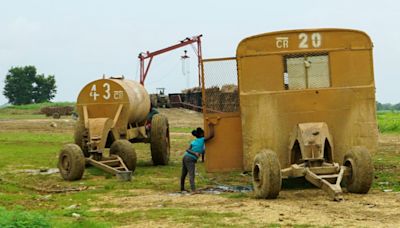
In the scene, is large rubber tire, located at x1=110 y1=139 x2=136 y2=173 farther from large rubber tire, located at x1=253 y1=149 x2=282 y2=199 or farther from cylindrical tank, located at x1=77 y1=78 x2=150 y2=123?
large rubber tire, located at x1=253 y1=149 x2=282 y2=199

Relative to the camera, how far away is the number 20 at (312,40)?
1294 centimetres

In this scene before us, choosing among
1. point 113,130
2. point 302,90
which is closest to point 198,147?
point 302,90

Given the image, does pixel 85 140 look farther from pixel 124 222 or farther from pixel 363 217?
pixel 363 217

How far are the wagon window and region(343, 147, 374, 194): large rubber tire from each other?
1.76 meters

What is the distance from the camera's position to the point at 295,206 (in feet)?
34.3

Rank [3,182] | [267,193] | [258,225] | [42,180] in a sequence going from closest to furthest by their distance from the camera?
[258,225]
[267,193]
[3,182]
[42,180]

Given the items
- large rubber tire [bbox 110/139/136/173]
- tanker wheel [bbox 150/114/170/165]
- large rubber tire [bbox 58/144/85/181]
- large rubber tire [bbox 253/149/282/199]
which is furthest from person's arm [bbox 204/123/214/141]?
tanker wheel [bbox 150/114/170/165]

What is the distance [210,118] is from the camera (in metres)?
13.3

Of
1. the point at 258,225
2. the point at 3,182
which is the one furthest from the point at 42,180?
the point at 258,225

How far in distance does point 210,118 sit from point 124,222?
14.0 ft

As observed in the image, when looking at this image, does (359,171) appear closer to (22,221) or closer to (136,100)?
(22,221)

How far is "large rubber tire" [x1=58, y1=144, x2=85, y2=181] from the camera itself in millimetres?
15328

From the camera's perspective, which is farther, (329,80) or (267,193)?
(329,80)

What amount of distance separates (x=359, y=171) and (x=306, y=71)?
8.07 ft
